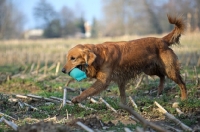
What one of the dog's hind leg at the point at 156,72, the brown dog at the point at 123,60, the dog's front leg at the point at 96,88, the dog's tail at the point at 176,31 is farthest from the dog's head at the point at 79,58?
the dog's tail at the point at 176,31

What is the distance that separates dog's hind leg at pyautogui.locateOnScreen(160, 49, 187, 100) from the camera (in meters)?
8.86

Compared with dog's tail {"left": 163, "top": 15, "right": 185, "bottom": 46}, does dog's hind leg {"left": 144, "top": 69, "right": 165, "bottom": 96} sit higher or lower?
lower

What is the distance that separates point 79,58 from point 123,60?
125 cm

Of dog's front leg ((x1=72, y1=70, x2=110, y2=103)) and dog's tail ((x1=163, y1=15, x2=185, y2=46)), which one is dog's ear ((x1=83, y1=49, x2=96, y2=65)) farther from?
dog's tail ((x1=163, y1=15, x2=185, y2=46))

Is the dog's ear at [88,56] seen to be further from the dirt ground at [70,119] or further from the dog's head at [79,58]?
the dirt ground at [70,119]

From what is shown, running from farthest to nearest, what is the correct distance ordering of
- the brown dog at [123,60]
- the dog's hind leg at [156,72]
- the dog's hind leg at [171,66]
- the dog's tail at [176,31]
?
the dog's tail at [176,31], the dog's hind leg at [156,72], the dog's hind leg at [171,66], the brown dog at [123,60]

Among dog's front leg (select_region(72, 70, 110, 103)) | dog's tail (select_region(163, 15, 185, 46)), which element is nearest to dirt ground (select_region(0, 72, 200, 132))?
dog's front leg (select_region(72, 70, 110, 103))

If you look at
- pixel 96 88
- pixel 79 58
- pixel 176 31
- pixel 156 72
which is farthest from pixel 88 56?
pixel 176 31

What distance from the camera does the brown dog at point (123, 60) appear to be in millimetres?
7797

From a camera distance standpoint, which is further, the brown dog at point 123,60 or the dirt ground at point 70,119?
the brown dog at point 123,60

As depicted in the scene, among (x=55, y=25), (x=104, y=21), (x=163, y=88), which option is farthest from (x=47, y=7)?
(x=163, y=88)

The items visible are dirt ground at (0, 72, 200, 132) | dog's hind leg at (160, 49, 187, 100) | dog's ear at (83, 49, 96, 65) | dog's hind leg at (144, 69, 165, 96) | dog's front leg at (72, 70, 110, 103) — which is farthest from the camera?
dog's hind leg at (144, 69, 165, 96)

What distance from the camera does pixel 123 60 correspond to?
27.5 ft

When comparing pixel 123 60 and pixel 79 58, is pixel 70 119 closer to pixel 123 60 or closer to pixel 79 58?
pixel 79 58
